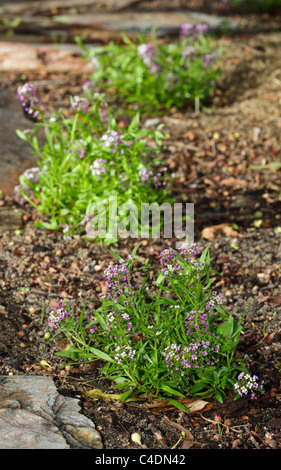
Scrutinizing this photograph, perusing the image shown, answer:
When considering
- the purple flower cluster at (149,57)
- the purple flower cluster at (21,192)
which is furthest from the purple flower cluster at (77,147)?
the purple flower cluster at (149,57)

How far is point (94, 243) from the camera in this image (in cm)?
378

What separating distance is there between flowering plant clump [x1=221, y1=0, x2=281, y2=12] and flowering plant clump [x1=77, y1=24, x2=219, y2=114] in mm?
3014

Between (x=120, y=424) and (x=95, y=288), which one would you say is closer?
(x=120, y=424)

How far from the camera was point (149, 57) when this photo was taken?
16.9 ft

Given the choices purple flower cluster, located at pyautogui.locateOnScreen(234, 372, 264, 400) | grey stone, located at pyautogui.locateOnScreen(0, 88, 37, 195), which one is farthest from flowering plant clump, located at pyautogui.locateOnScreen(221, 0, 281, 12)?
purple flower cluster, located at pyautogui.locateOnScreen(234, 372, 264, 400)

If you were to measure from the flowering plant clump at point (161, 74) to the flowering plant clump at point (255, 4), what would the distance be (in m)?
3.01

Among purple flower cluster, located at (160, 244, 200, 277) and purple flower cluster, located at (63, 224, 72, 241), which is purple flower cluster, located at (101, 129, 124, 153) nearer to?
purple flower cluster, located at (63, 224, 72, 241)

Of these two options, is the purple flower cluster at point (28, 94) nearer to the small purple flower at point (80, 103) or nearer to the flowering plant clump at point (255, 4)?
the small purple flower at point (80, 103)

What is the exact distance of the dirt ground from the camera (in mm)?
2559

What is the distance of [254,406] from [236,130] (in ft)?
10.2

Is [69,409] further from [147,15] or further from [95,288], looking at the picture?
[147,15]

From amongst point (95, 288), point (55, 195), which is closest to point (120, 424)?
point (95, 288)

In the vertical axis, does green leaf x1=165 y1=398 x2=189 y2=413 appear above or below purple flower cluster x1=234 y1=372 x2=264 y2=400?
below

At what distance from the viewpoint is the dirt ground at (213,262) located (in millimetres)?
2559
